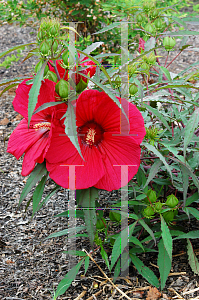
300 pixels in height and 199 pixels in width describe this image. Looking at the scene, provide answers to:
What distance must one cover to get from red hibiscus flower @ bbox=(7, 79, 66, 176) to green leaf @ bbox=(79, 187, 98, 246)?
153 millimetres

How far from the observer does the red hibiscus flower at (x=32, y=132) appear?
81 centimetres

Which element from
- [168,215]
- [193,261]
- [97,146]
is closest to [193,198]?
[168,215]

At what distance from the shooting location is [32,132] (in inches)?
35.3

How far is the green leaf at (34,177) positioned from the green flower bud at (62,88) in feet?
0.69

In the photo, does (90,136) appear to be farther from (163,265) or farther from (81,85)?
(163,265)

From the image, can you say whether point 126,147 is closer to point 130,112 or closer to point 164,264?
point 130,112

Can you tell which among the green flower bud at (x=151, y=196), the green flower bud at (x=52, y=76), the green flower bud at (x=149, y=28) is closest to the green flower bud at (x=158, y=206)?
the green flower bud at (x=151, y=196)

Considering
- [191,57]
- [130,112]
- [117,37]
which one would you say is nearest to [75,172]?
[130,112]

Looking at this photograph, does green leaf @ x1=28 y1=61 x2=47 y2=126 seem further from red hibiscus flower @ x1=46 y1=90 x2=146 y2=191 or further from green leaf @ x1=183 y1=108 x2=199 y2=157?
green leaf @ x1=183 y1=108 x2=199 y2=157

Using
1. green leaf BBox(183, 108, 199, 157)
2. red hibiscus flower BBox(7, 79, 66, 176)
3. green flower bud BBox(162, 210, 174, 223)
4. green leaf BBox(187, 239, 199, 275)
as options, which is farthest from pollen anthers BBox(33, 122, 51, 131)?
green leaf BBox(187, 239, 199, 275)

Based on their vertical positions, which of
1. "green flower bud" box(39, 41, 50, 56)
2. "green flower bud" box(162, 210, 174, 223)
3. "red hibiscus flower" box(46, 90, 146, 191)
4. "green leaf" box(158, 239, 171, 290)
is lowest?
"green leaf" box(158, 239, 171, 290)

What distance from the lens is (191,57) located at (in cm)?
335

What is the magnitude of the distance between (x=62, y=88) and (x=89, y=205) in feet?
1.03

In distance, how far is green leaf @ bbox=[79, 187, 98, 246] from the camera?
86 centimetres
